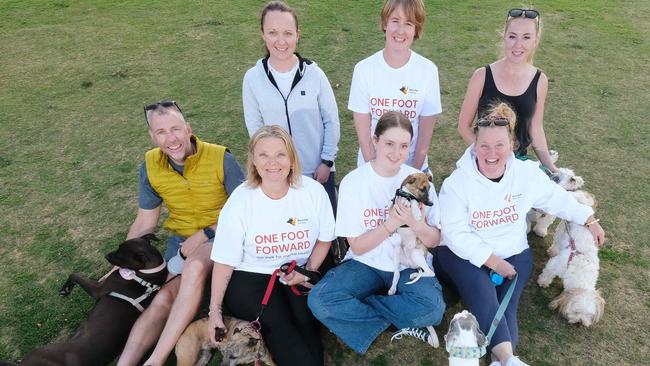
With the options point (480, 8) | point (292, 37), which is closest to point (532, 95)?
point (292, 37)

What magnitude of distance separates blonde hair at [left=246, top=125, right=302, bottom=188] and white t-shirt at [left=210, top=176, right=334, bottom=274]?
2.6 inches

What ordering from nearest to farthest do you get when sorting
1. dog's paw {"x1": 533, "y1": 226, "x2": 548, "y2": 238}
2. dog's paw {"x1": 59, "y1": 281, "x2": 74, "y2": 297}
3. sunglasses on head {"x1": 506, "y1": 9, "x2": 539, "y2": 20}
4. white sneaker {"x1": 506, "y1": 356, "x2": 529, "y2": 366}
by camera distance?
white sneaker {"x1": 506, "y1": 356, "x2": 529, "y2": 366}
dog's paw {"x1": 59, "y1": 281, "x2": 74, "y2": 297}
sunglasses on head {"x1": 506, "y1": 9, "x2": 539, "y2": 20}
dog's paw {"x1": 533, "y1": 226, "x2": 548, "y2": 238}

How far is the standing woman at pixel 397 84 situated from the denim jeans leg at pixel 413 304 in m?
1.21

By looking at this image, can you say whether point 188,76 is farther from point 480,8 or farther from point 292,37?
point 480,8

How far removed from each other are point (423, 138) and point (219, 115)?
3618 mm

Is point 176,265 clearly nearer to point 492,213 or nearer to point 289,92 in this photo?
point 289,92

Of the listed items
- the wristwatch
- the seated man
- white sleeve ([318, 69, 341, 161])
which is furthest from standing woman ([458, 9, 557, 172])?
the wristwatch

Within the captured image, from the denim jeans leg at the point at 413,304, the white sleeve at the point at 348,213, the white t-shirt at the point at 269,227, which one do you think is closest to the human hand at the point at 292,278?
the white t-shirt at the point at 269,227

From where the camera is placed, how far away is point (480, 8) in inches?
390

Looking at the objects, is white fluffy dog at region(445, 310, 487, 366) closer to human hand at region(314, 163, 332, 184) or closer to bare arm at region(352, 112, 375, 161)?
bare arm at region(352, 112, 375, 161)

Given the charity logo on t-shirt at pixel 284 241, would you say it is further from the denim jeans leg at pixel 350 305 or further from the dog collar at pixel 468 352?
the dog collar at pixel 468 352

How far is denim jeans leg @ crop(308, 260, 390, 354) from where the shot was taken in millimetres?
2854

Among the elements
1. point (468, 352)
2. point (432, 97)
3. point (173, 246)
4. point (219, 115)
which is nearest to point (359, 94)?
point (432, 97)

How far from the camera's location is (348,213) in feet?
9.59
